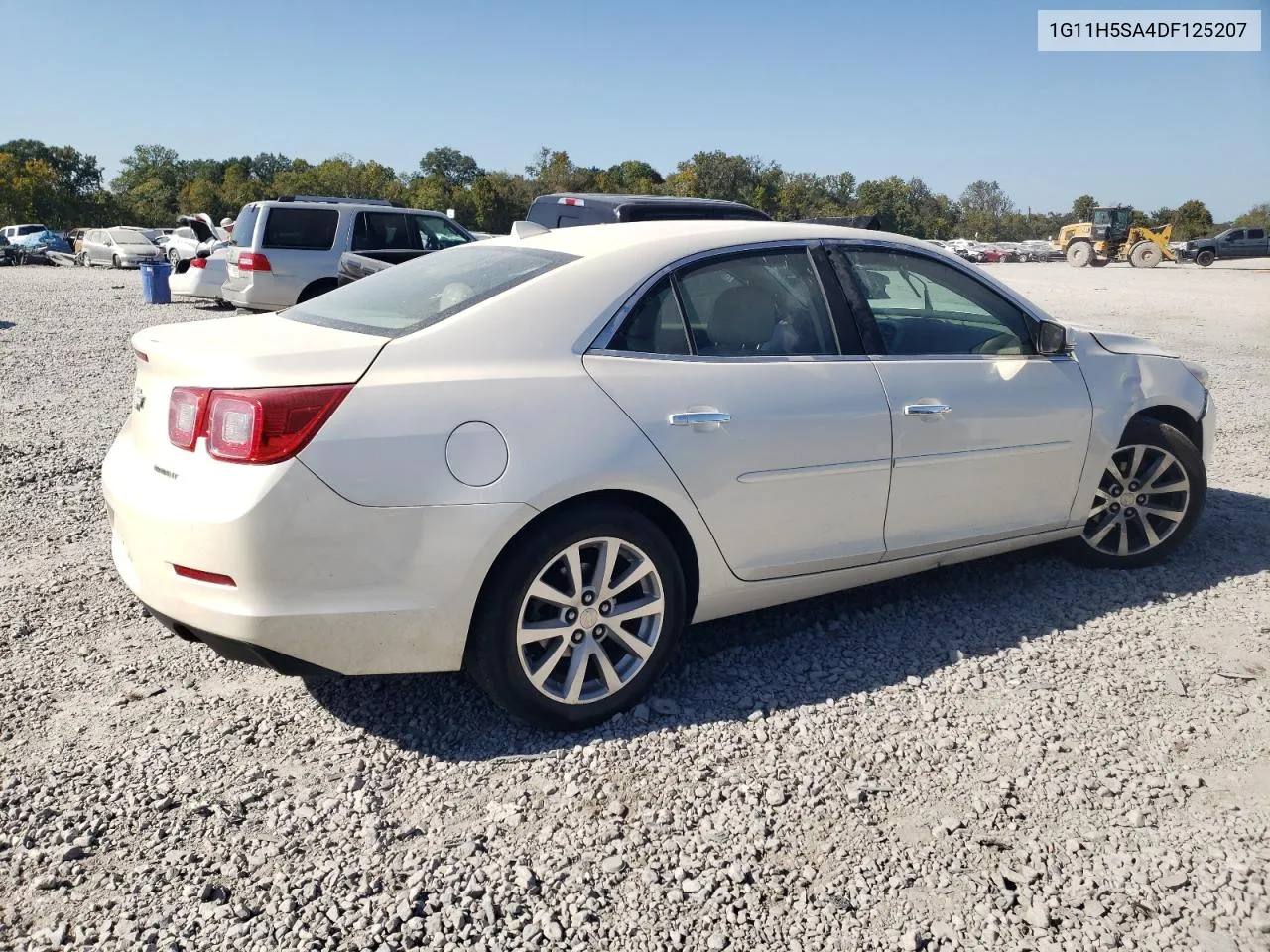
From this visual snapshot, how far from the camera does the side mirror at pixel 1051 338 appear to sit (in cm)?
438

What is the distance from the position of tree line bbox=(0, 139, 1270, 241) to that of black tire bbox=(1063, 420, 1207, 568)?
60.1 metres

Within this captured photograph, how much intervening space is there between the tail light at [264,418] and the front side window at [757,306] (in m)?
1.31

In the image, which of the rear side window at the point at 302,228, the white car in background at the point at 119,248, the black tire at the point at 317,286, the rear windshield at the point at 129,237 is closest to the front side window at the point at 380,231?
the rear side window at the point at 302,228

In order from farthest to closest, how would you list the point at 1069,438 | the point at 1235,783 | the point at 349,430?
1. the point at 1069,438
2. the point at 1235,783
3. the point at 349,430

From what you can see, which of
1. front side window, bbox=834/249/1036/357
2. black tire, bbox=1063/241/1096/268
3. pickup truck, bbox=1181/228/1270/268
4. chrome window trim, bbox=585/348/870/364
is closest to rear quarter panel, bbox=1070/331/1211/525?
front side window, bbox=834/249/1036/357

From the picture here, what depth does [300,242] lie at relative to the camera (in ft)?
49.1

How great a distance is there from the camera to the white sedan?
9.62 ft

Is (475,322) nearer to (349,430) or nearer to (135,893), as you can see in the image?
(349,430)

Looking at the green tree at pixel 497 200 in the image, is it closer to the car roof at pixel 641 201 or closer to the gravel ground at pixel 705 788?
the car roof at pixel 641 201

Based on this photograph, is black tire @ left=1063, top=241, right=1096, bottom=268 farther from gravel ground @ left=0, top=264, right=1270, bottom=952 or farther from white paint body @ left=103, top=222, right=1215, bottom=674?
white paint body @ left=103, top=222, right=1215, bottom=674

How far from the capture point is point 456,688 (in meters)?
3.72

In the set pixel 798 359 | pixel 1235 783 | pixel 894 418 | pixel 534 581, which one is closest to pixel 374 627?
pixel 534 581

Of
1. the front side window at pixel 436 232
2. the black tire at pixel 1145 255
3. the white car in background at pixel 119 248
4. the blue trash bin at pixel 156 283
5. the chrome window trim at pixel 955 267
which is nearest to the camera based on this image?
the chrome window trim at pixel 955 267

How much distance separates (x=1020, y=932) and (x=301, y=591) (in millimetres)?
2065
